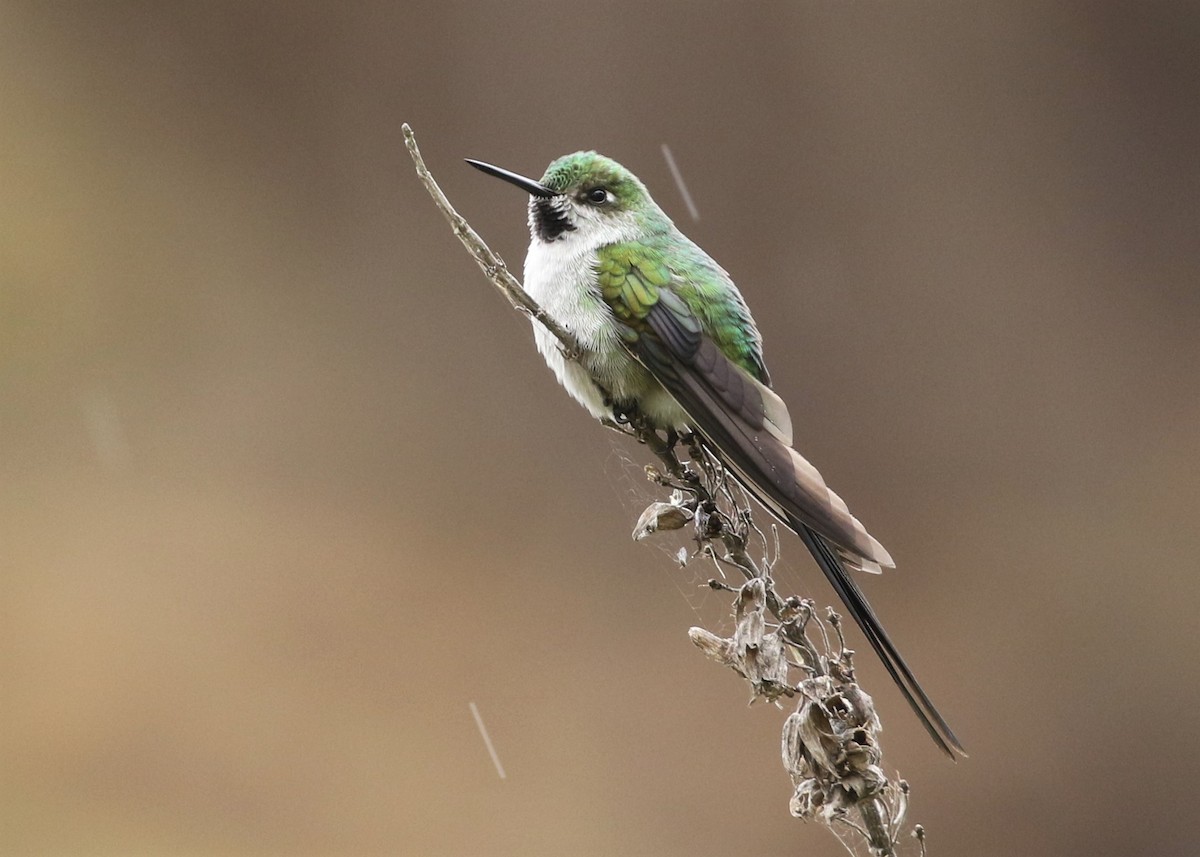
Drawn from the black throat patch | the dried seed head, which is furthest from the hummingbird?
the dried seed head

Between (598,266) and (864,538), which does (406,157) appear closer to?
(598,266)

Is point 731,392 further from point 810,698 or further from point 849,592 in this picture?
point 810,698

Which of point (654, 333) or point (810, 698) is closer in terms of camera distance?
point (810, 698)

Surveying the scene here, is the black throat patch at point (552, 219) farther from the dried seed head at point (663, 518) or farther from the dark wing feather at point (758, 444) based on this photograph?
the dried seed head at point (663, 518)

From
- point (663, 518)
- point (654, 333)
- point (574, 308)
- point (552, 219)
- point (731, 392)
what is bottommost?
point (663, 518)

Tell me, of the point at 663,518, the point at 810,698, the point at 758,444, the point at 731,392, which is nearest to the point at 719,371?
the point at 731,392

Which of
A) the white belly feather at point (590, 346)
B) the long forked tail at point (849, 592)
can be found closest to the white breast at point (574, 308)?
the white belly feather at point (590, 346)

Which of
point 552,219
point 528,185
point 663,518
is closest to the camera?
point 663,518

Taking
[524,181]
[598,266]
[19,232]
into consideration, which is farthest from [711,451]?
[19,232]
